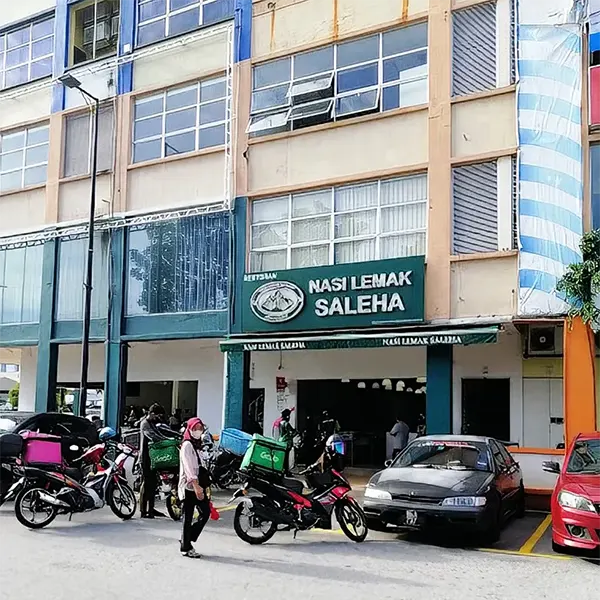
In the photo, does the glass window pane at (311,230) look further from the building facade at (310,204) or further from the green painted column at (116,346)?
the green painted column at (116,346)

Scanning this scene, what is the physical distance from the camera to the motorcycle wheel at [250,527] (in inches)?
389

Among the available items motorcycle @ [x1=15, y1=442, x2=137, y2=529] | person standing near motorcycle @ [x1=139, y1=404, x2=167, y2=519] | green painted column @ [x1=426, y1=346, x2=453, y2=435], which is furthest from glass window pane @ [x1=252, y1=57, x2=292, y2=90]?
motorcycle @ [x1=15, y1=442, x2=137, y2=529]

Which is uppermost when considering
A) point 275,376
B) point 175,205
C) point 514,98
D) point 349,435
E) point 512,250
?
point 514,98

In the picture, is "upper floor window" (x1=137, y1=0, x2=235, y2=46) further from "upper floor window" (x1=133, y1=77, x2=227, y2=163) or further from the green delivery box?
the green delivery box

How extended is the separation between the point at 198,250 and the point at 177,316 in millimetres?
1619

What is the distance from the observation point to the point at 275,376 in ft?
66.4

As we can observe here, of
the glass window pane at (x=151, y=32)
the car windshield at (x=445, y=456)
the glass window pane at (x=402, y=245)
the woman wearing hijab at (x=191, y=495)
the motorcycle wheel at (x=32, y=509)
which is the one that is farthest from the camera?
the glass window pane at (x=151, y=32)

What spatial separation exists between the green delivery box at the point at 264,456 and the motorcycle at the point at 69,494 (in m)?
2.62

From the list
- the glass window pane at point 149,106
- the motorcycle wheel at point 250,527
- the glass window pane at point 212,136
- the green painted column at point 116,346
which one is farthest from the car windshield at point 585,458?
the glass window pane at point 149,106

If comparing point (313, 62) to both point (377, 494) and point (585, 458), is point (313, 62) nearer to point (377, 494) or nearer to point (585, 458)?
point (377, 494)

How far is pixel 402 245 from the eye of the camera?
52.2 feet

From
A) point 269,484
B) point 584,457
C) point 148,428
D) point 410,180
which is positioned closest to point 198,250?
point 410,180

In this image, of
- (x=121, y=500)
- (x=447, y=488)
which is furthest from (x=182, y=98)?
(x=447, y=488)

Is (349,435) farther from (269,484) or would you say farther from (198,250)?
(269,484)
